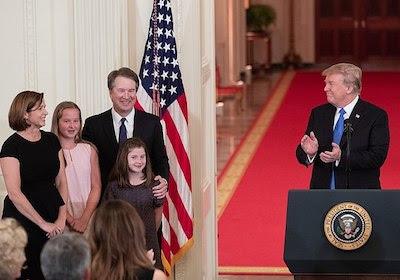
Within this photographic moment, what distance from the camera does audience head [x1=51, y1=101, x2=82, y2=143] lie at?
7590mm

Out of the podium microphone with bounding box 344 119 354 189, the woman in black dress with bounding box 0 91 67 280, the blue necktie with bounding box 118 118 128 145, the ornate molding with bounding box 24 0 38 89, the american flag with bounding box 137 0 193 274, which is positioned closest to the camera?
the podium microphone with bounding box 344 119 354 189

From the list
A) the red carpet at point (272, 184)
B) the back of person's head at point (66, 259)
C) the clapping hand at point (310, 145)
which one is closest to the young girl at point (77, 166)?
the clapping hand at point (310, 145)

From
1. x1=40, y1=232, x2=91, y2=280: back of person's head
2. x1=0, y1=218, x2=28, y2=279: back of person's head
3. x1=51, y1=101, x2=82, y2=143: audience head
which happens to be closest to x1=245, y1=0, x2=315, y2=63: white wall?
x1=51, y1=101, x2=82, y2=143: audience head

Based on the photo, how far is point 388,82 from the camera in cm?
2597

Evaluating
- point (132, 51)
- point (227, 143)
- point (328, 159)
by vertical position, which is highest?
point (132, 51)

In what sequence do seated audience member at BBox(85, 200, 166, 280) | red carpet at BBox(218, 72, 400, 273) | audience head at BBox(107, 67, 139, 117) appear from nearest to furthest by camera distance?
1. seated audience member at BBox(85, 200, 166, 280)
2. audience head at BBox(107, 67, 139, 117)
3. red carpet at BBox(218, 72, 400, 273)

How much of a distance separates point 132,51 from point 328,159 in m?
1.87

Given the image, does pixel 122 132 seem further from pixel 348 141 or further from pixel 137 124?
pixel 348 141

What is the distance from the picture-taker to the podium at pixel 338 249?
6703mm

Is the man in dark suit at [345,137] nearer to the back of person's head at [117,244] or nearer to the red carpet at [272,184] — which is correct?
the back of person's head at [117,244]

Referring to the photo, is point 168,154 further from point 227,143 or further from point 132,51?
point 227,143

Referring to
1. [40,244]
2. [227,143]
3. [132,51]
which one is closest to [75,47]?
[132,51]

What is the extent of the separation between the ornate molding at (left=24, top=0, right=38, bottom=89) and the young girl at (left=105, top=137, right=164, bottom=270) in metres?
1.49

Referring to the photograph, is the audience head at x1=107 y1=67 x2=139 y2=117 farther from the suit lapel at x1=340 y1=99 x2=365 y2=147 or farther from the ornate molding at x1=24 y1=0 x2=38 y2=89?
the suit lapel at x1=340 y1=99 x2=365 y2=147
